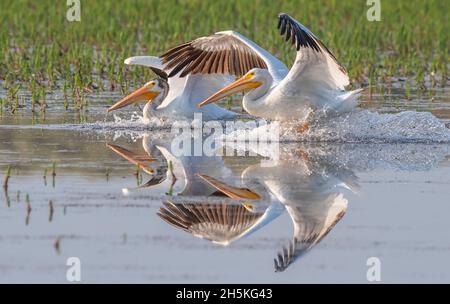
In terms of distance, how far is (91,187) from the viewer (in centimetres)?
806

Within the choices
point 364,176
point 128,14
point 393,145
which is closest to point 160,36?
point 128,14

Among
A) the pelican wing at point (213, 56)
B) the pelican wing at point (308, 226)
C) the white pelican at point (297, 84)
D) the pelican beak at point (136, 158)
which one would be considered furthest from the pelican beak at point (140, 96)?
the pelican wing at point (308, 226)

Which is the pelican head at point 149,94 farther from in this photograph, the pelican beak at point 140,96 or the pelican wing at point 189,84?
the pelican wing at point 189,84

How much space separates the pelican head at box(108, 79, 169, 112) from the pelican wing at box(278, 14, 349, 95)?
229cm

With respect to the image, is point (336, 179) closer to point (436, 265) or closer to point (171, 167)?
point (171, 167)

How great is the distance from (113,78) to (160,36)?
13.8 ft

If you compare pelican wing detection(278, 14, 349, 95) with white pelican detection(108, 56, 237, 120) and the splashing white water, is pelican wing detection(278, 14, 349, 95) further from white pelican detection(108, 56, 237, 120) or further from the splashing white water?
white pelican detection(108, 56, 237, 120)

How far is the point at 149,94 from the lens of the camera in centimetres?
1252

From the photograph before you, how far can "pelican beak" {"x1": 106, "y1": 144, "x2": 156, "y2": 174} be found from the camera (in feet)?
29.7

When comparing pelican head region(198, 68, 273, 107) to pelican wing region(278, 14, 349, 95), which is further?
pelican head region(198, 68, 273, 107)

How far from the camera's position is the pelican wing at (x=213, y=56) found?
11836mm

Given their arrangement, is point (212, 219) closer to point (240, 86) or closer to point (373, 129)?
point (373, 129)

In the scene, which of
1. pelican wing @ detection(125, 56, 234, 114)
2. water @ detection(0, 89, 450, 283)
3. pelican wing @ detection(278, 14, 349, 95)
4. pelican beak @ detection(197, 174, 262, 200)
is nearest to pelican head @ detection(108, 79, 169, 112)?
pelican wing @ detection(125, 56, 234, 114)

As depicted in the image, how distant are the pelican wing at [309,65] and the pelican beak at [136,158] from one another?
1.50m
